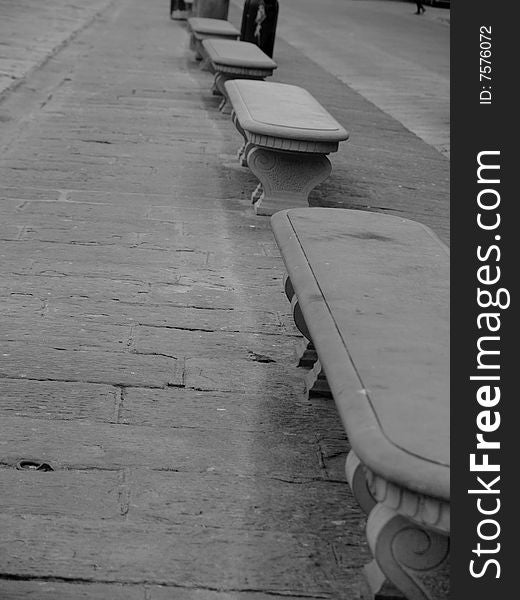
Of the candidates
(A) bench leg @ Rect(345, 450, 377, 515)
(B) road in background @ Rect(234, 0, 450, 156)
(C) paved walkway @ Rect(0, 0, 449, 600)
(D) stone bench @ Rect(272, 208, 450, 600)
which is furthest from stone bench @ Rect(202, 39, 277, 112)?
(A) bench leg @ Rect(345, 450, 377, 515)

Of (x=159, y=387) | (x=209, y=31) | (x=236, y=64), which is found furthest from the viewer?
(x=209, y=31)

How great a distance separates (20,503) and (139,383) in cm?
87

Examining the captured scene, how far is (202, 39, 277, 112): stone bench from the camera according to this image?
8625mm

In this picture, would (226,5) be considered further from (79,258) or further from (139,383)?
(139,383)

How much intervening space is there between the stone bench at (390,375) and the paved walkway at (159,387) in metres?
0.36

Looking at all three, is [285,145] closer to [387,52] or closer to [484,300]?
[484,300]

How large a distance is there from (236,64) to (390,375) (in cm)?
655

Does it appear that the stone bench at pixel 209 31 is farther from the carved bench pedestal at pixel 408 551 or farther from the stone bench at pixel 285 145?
the carved bench pedestal at pixel 408 551

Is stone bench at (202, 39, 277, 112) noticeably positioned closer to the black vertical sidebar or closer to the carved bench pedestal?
the black vertical sidebar

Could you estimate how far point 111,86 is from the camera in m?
10.0

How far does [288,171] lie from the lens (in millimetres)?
5719

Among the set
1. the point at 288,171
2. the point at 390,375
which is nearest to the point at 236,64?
the point at 288,171

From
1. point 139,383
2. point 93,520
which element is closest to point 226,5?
point 139,383

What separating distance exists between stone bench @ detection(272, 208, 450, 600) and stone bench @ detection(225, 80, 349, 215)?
1.92m
